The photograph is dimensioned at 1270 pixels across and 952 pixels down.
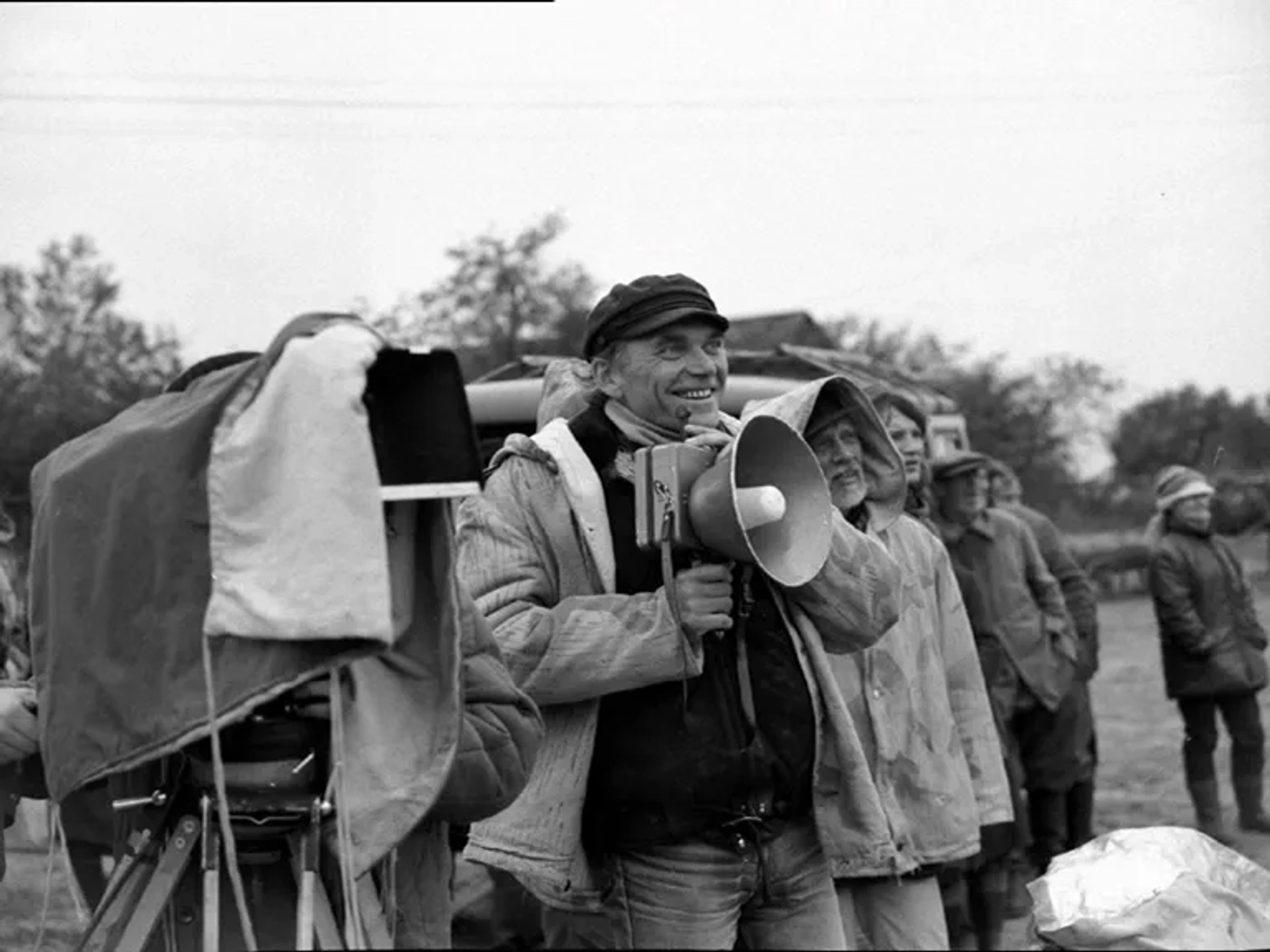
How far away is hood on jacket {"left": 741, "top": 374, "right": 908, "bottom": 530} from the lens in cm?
338

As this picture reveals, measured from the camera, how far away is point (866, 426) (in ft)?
12.3

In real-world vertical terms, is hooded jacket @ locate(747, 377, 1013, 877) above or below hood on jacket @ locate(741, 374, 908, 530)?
below

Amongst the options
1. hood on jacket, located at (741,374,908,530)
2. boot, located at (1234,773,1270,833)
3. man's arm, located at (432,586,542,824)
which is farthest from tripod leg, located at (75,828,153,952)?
boot, located at (1234,773,1270,833)

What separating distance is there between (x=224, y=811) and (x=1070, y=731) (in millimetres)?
5171

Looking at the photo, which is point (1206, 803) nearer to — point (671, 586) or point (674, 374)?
point (674, 374)

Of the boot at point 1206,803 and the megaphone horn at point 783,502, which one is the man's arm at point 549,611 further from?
the boot at point 1206,803

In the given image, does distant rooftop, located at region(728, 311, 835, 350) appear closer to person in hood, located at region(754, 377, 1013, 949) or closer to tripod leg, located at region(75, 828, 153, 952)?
person in hood, located at region(754, 377, 1013, 949)

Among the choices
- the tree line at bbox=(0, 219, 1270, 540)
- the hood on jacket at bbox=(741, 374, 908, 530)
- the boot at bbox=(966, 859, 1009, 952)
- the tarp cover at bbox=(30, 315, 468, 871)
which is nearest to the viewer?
the tarp cover at bbox=(30, 315, 468, 871)

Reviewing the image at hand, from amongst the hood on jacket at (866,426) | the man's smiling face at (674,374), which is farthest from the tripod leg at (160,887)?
the hood on jacket at (866,426)

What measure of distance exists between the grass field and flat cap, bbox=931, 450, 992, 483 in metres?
1.79

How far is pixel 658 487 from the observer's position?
292 cm

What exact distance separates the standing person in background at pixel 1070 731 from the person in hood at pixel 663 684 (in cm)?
394

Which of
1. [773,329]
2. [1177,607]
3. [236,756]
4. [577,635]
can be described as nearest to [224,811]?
[236,756]

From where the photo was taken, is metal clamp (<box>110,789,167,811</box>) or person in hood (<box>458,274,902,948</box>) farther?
person in hood (<box>458,274,902,948</box>)
